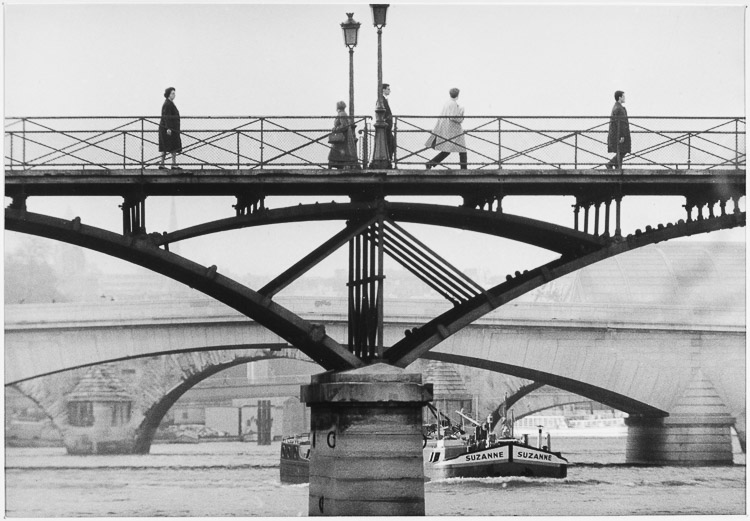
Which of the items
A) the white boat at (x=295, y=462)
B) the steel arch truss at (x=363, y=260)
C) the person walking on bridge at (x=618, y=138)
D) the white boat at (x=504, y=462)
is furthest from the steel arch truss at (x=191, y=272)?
the white boat at (x=295, y=462)

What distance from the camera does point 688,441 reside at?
66500 mm

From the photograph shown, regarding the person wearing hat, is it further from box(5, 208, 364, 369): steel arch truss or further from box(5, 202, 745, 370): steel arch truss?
box(5, 208, 364, 369): steel arch truss

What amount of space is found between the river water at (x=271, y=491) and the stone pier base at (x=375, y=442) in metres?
16.3

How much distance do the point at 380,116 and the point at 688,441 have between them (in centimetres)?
3942

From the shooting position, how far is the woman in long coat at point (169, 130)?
30938mm

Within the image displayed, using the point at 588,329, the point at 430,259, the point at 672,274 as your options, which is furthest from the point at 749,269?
the point at 672,274

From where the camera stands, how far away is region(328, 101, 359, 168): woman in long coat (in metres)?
31.3

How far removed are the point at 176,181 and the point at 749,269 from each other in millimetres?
11642

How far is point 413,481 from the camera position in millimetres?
30469

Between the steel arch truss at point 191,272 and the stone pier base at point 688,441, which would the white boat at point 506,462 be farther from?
the steel arch truss at point 191,272

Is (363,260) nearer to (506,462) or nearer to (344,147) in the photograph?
(344,147)
